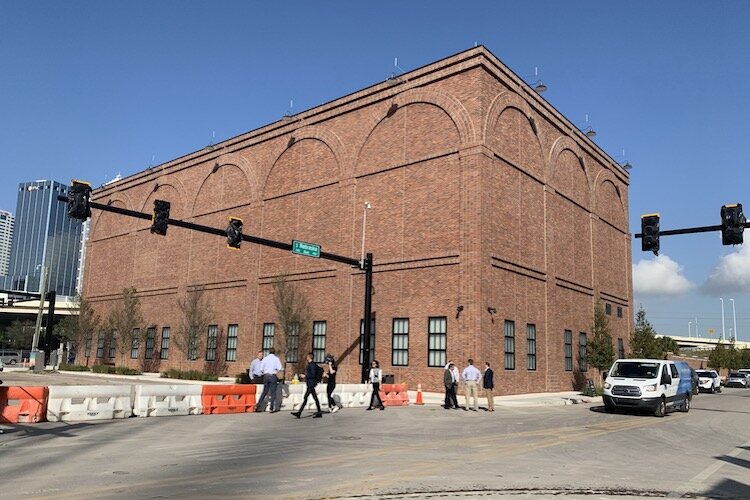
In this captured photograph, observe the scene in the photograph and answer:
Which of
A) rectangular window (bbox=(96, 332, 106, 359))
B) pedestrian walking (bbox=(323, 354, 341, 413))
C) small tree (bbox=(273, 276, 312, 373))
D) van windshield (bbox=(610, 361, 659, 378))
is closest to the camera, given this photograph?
pedestrian walking (bbox=(323, 354, 341, 413))

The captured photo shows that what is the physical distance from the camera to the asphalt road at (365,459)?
8.21m

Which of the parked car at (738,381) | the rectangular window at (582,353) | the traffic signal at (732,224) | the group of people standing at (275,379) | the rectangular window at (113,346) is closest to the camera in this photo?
the group of people standing at (275,379)

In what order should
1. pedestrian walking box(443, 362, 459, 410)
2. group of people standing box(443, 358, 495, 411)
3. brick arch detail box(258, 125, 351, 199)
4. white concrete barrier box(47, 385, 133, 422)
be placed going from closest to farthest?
white concrete barrier box(47, 385, 133, 422)
group of people standing box(443, 358, 495, 411)
pedestrian walking box(443, 362, 459, 410)
brick arch detail box(258, 125, 351, 199)

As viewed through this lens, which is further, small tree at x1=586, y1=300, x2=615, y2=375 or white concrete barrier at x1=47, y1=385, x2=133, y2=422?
small tree at x1=586, y1=300, x2=615, y2=375

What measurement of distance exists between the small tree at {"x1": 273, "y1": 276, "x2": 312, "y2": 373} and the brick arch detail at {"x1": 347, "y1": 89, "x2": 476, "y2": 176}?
25.3ft

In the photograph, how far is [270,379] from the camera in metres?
19.0

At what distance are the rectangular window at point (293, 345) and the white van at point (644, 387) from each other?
19.0m

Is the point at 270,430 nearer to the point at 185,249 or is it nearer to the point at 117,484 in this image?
the point at 117,484

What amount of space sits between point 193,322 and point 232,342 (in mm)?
3036

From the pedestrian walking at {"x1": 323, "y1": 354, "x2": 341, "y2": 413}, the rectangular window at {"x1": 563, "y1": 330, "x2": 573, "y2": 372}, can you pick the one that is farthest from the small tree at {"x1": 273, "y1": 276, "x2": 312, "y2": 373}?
the pedestrian walking at {"x1": 323, "y1": 354, "x2": 341, "y2": 413}

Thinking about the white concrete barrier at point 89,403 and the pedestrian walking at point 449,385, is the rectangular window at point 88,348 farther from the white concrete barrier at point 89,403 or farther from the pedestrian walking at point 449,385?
the white concrete barrier at point 89,403

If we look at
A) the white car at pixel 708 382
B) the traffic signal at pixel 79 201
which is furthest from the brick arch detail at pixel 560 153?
the traffic signal at pixel 79 201

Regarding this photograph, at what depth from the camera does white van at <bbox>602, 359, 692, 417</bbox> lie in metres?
21.2

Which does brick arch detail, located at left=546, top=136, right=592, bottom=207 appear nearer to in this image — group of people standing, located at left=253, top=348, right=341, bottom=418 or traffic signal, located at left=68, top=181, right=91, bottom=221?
group of people standing, located at left=253, top=348, right=341, bottom=418
